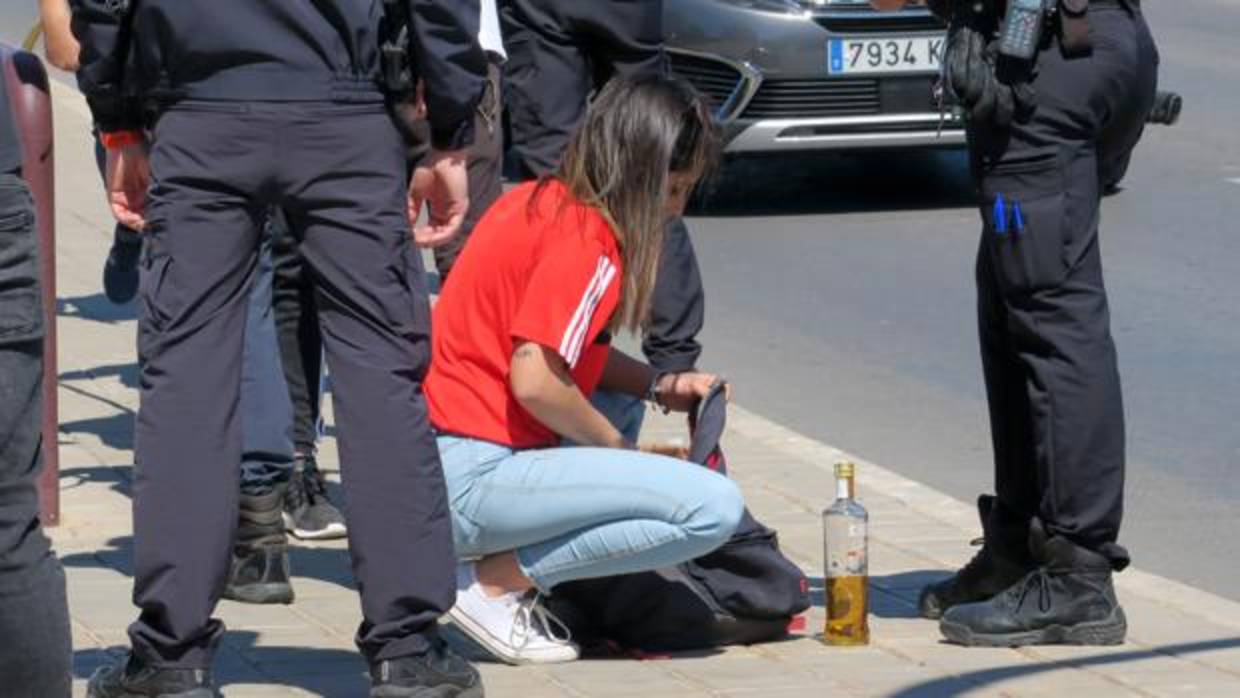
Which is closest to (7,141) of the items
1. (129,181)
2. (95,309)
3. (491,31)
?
(129,181)

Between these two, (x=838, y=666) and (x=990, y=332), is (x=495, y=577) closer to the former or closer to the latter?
(x=838, y=666)

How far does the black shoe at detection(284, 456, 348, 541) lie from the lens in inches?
253

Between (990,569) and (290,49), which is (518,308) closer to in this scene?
(290,49)

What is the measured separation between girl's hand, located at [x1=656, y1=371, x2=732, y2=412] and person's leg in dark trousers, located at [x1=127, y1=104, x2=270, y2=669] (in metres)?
1.12

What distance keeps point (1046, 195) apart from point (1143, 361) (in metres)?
3.66

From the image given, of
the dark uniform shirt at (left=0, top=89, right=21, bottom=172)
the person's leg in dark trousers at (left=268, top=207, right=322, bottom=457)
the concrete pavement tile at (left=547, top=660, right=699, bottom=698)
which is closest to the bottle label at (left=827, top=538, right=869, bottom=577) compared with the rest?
the concrete pavement tile at (left=547, top=660, right=699, bottom=698)

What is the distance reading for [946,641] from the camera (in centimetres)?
550

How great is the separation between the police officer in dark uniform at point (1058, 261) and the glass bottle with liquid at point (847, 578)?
20cm

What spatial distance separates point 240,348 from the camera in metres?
4.81

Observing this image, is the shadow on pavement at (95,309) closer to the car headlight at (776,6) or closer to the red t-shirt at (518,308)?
the car headlight at (776,6)

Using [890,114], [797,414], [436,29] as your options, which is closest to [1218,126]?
[890,114]

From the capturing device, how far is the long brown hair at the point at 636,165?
5.29m

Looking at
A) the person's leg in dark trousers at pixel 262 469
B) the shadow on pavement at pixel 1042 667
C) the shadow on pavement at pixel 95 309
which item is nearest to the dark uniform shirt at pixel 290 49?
the person's leg in dark trousers at pixel 262 469

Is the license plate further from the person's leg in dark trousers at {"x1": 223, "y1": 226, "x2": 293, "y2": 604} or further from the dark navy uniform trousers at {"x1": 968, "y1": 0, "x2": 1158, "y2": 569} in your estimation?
the dark navy uniform trousers at {"x1": 968, "y1": 0, "x2": 1158, "y2": 569}
